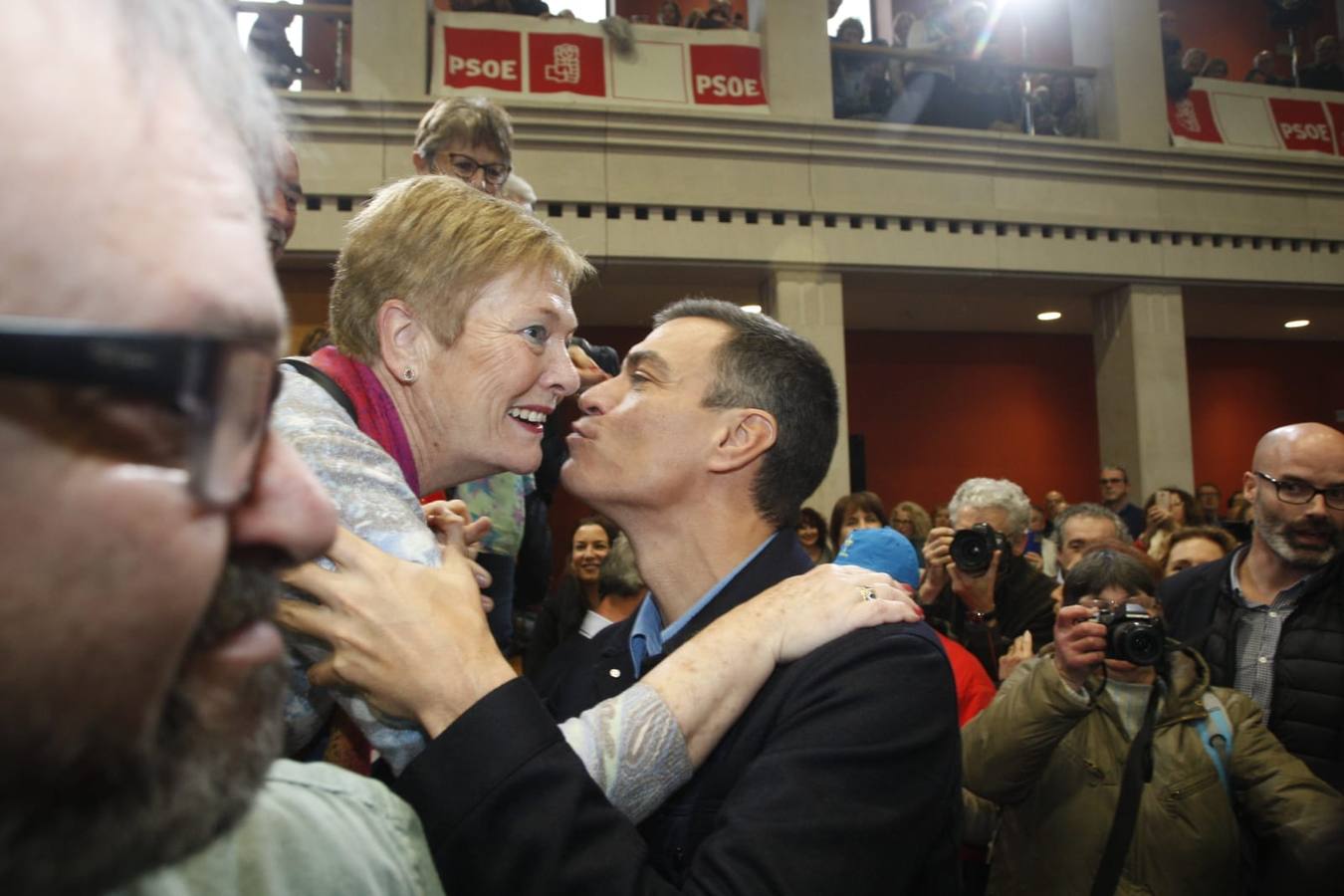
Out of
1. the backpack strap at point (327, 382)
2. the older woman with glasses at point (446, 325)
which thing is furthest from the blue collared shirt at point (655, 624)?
the backpack strap at point (327, 382)

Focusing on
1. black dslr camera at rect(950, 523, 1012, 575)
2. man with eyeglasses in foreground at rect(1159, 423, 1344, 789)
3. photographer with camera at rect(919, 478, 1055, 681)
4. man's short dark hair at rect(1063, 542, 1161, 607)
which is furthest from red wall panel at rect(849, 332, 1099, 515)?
man's short dark hair at rect(1063, 542, 1161, 607)

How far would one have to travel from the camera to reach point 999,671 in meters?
3.25

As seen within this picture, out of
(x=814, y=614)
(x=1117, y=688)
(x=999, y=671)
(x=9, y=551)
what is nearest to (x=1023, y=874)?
(x=1117, y=688)

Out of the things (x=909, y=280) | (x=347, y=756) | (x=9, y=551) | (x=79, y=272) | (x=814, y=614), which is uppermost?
(x=909, y=280)

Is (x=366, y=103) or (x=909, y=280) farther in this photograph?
(x=909, y=280)

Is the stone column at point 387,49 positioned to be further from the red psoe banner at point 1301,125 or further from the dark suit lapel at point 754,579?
the red psoe banner at point 1301,125

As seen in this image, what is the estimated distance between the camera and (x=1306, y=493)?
3.13 meters

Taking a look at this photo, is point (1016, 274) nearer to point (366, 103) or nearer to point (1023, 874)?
point (366, 103)

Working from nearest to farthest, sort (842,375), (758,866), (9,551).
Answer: (9,551) < (758,866) < (842,375)

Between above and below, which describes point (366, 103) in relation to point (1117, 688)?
above

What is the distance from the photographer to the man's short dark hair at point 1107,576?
8.69 feet

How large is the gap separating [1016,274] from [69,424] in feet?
29.8

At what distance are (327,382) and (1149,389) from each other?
9015 millimetres

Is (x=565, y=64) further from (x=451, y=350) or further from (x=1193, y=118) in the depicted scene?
(x=451, y=350)
